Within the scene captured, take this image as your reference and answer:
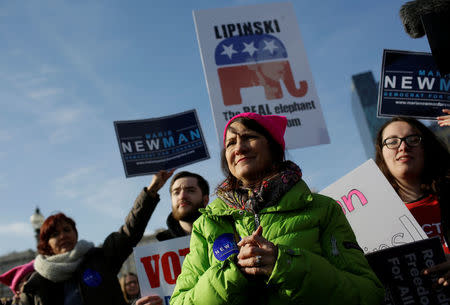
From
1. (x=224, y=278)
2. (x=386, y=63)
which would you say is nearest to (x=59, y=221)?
(x=224, y=278)

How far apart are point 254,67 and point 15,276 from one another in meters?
3.75

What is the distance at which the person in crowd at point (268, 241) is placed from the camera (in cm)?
148

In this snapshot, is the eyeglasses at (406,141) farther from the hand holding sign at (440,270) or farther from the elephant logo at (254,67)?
the elephant logo at (254,67)

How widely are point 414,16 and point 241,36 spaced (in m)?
2.57

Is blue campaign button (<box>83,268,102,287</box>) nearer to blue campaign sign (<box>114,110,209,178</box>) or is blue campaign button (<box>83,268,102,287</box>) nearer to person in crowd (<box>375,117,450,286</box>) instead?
blue campaign sign (<box>114,110,209,178</box>)

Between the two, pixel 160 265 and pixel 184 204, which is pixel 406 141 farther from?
pixel 160 265

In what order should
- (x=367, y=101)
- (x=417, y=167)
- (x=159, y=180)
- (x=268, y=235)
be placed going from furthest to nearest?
(x=367, y=101) → (x=159, y=180) → (x=417, y=167) → (x=268, y=235)

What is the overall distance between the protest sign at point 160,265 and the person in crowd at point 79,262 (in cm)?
45

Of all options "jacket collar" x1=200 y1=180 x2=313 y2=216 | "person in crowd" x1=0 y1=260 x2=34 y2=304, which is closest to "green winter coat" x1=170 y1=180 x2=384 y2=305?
"jacket collar" x1=200 y1=180 x2=313 y2=216

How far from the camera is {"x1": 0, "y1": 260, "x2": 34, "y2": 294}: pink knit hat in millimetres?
4652

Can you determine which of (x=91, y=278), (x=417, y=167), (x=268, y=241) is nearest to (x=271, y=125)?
(x=268, y=241)

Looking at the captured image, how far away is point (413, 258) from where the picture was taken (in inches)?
70.2

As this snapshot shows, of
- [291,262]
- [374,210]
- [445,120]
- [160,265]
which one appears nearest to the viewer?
[291,262]

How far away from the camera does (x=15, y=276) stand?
15.5 ft
